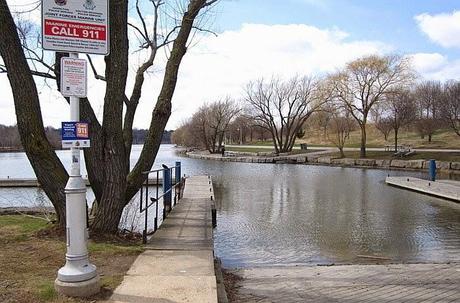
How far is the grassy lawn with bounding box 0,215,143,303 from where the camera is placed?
4422mm

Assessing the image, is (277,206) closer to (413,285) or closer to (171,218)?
(171,218)

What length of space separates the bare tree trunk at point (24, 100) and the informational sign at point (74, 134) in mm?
2777

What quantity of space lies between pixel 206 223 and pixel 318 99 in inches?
1902

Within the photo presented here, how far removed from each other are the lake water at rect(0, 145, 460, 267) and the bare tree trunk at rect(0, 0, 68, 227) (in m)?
4.11

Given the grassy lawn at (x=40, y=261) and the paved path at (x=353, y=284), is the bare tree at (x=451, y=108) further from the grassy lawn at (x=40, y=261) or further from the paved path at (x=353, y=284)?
the grassy lawn at (x=40, y=261)

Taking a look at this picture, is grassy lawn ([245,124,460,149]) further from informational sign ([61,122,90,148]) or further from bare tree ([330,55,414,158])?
informational sign ([61,122,90,148])

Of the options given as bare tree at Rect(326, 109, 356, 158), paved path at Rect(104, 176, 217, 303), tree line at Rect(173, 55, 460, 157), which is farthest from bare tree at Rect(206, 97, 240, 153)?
paved path at Rect(104, 176, 217, 303)

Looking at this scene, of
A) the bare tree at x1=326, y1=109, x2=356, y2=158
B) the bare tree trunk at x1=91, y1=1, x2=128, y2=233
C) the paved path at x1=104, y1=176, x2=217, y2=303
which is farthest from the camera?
the bare tree at x1=326, y1=109, x2=356, y2=158

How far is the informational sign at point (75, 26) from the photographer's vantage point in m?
4.36

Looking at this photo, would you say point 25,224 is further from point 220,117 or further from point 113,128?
point 220,117

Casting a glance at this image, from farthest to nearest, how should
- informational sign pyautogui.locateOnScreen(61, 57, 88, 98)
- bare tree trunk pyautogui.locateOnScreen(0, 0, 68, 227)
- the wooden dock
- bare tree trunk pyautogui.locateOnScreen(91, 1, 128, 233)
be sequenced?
the wooden dock
bare tree trunk pyautogui.locateOnScreen(91, 1, 128, 233)
bare tree trunk pyautogui.locateOnScreen(0, 0, 68, 227)
informational sign pyautogui.locateOnScreen(61, 57, 88, 98)

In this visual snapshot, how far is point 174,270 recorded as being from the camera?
5.47 meters

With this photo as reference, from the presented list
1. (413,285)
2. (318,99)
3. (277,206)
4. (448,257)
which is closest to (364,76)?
(318,99)

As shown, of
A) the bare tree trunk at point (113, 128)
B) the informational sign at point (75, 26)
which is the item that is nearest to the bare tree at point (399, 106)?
the bare tree trunk at point (113, 128)
